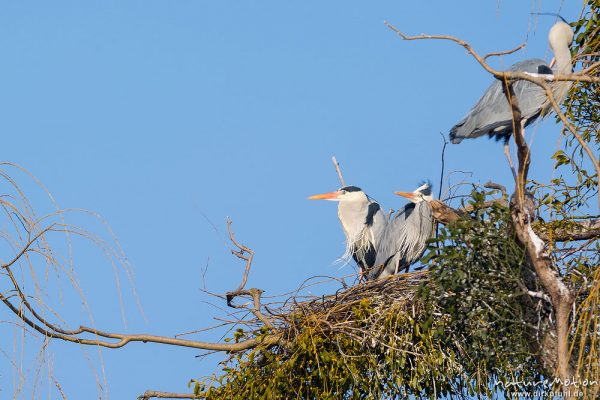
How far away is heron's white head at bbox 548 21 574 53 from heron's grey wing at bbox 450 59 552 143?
0.60m

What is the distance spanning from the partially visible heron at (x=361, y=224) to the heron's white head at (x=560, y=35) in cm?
247

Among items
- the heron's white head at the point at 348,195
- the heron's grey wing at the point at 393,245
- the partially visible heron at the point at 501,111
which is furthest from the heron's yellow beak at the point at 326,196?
the partially visible heron at the point at 501,111

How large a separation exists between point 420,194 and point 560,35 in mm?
1826

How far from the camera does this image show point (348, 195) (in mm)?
7426

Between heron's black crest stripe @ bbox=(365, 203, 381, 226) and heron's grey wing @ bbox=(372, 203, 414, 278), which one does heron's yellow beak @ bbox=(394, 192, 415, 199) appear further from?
heron's black crest stripe @ bbox=(365, 203, 381, 226)

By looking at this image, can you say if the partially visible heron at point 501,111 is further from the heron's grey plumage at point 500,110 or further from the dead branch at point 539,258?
the dead branch at point 539,258

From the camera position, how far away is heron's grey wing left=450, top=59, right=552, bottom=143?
550 cm

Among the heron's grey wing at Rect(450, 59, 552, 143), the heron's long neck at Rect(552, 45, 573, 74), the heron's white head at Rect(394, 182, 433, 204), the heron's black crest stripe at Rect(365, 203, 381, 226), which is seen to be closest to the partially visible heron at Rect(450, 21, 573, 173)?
the heron's grey wing at Rect(450, 59, 552, 143)

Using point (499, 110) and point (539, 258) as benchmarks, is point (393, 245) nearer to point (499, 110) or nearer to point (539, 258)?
point (499, 110)

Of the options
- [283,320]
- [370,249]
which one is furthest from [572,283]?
[370,249]

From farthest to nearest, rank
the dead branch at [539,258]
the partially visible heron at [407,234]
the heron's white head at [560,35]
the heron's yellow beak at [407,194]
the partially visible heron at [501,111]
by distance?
the heron's yellow beak at [407,194], the partially visible heron at [407,234], the partially visible heron at [501,111], the heron's white head at [560,35], the dead branch at [539,258]

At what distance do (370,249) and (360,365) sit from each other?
2.70 meters

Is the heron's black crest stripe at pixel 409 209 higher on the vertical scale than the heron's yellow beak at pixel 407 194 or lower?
lower

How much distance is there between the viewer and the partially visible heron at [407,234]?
632 centimetres
